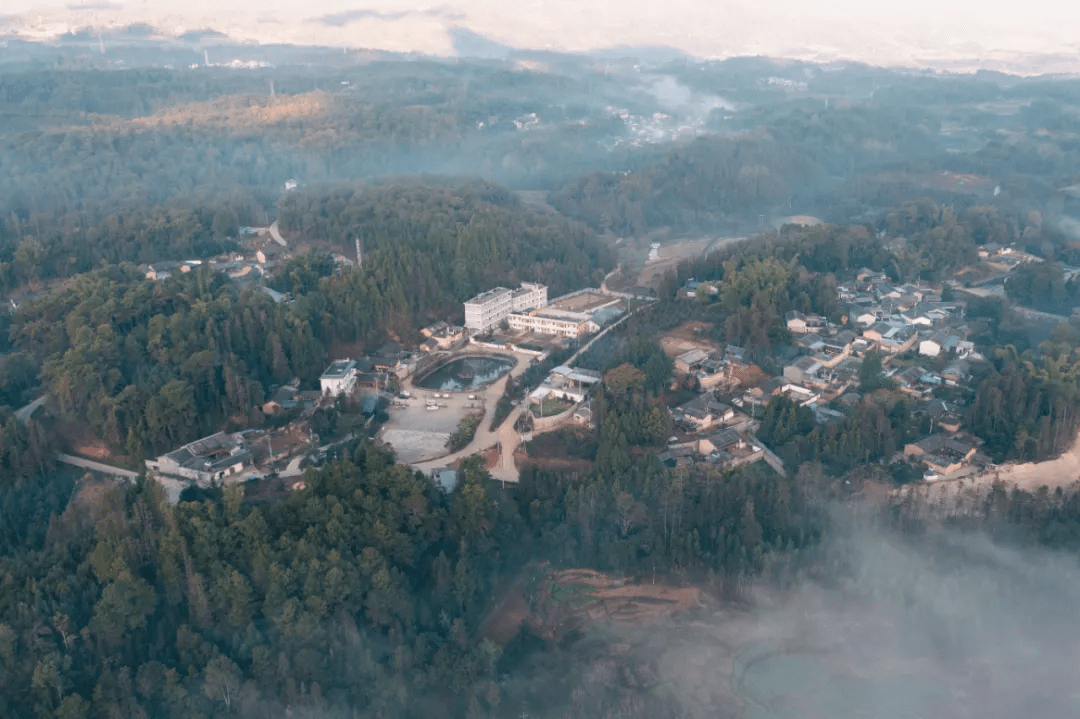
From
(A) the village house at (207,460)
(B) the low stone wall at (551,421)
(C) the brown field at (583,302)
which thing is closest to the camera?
(A) the village house at (207,460)

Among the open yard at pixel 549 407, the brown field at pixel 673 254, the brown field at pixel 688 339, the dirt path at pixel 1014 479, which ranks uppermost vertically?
the brown field at pixel 688 339

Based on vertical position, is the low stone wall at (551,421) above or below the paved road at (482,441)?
above

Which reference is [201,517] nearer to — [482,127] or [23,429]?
[23,429]

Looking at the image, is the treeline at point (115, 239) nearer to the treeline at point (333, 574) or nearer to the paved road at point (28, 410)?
the paved road at point (28, 410)

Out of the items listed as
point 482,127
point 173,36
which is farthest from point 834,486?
point 173,36

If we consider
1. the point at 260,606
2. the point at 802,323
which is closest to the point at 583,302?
the point at 802,323

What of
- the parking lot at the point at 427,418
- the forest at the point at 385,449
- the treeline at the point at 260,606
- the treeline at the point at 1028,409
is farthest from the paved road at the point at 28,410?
the treeline at the point at 1028,409
